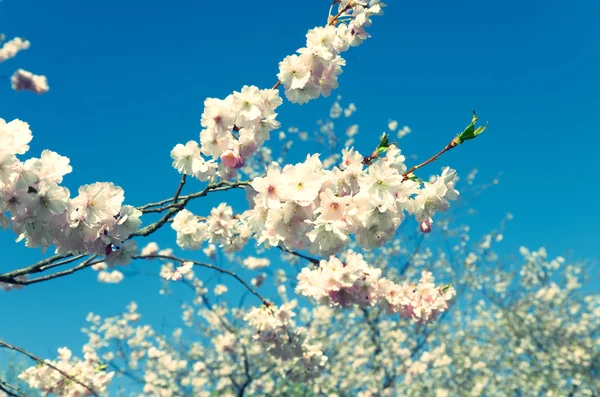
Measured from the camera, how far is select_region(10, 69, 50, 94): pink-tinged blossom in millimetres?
8430

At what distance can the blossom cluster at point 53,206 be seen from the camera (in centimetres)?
179

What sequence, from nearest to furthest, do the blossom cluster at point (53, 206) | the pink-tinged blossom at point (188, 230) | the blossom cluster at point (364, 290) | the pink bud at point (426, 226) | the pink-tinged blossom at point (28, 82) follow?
1. the blossom cluster at point (53, 206)
2. the pink bud at point (426, 226)
3. the blossom cluster at point (364, 290)
4. the pink-tinged blossom at point (188, 230)
5. the pink-tinged blossom at point (28, 82)

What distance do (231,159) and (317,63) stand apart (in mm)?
801

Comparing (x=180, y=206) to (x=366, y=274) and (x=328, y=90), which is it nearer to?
(x=328, y=90)

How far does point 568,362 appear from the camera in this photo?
1291cm

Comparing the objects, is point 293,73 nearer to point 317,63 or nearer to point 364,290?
point 317,63

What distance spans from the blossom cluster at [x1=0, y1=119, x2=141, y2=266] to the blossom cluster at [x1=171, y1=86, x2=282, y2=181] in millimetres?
756

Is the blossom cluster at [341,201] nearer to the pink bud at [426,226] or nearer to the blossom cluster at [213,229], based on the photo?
the pink bud at [426,226]

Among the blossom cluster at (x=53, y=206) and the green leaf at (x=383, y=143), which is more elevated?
the green leaf at (x=383, y=143)

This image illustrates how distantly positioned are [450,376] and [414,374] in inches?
80.8

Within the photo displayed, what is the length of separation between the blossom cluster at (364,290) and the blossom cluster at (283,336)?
616 mm

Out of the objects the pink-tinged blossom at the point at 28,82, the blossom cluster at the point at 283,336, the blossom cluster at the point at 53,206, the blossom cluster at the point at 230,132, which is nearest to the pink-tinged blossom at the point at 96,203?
the blossom cluster at the point at 53,206

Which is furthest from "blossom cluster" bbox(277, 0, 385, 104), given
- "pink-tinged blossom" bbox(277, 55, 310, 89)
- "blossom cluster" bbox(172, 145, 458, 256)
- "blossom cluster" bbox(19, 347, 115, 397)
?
"blossom cluster" bbox(19, 347, 115, 397)

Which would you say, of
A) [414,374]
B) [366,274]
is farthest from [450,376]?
[366,274]
